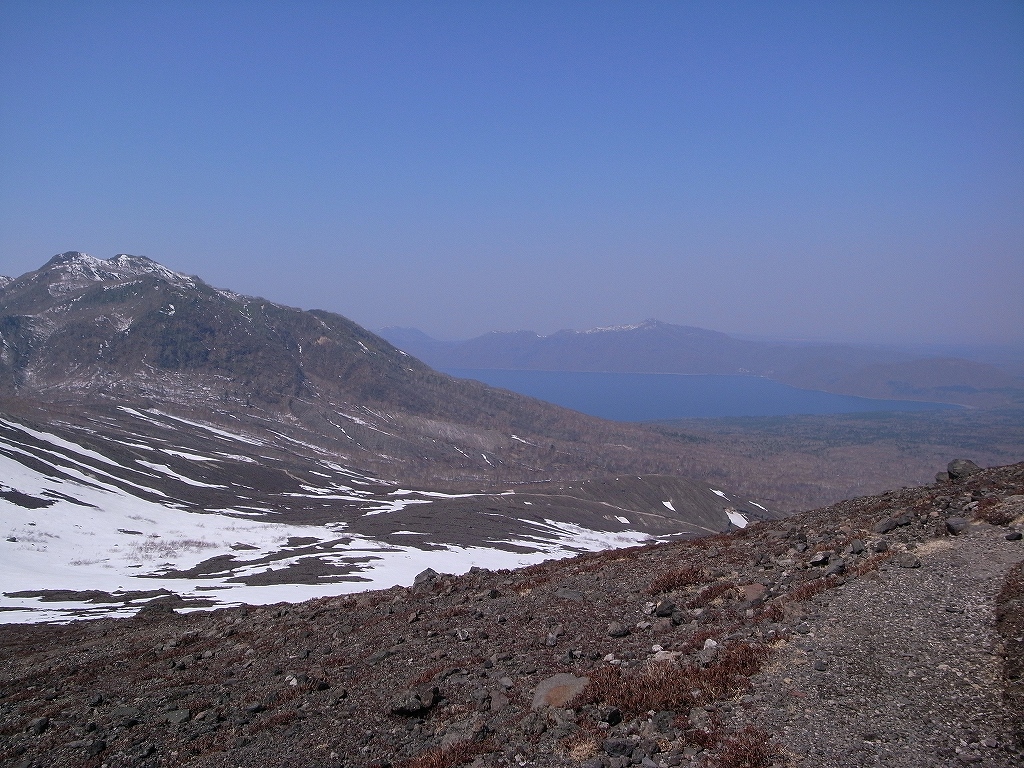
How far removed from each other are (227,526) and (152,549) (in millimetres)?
11550

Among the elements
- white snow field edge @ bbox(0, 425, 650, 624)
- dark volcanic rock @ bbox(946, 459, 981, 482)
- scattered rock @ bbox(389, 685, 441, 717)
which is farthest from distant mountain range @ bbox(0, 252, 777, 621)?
dark volcanic rock @ bbox(946, 459, 981, 482)

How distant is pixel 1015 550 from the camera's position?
42.8 ft

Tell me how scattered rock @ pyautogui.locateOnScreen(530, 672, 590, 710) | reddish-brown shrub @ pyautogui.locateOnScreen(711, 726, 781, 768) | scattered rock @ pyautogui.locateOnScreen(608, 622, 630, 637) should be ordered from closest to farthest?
reddish-brown shrub @ pyautogui.locateOnScreen(711, 726, 781, 768)
scattered rock @ pyautogui.locateOnScreen(530, 672, 590, 710)
scattered rock @ pyautogui.locateOnScreen(608, 622, 630, 637)

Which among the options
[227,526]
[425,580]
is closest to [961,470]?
[425,580]

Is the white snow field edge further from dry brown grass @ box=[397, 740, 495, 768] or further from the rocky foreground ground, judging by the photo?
dry brown grass @ box=[397, 740, 495, 768]

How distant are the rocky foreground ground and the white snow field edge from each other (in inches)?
795

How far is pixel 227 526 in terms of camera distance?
68500mm

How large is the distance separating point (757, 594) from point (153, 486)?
82558 mm

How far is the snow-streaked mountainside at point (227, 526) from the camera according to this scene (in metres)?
42.1

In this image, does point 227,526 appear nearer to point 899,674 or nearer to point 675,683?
point 675,683

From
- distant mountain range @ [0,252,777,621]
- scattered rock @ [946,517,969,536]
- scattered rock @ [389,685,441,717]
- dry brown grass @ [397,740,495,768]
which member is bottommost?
distant mountain range @ [0,252,777,621]

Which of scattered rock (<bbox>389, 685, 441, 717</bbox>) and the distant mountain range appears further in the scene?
the distant mountain range

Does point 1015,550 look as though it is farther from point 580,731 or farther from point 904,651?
point 580,731

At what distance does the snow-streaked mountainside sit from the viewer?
4209cm
